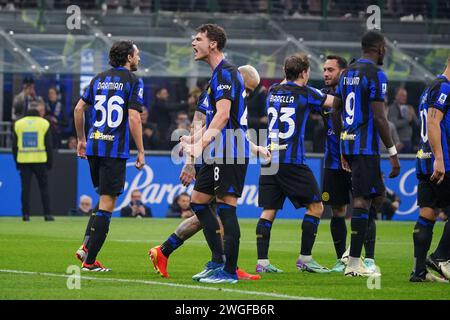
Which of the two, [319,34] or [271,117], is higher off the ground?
[319,34]

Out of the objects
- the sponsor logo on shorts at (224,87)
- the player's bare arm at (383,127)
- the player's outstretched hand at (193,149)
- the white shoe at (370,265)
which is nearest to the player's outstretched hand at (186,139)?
the player's outstretched hand at (193,149)

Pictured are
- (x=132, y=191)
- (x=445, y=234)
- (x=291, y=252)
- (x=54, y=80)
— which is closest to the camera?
(x=445, y=234)

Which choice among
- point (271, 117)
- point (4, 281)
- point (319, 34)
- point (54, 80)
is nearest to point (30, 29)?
point (54, 80)

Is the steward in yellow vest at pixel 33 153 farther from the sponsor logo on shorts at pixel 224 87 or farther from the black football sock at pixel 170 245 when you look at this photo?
the sponsor logo on shorts at pixel 224 87

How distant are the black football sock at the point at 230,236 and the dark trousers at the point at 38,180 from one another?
12097 mm

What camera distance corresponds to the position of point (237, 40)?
2856cm

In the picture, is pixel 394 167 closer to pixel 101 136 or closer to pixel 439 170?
pixel 439 170

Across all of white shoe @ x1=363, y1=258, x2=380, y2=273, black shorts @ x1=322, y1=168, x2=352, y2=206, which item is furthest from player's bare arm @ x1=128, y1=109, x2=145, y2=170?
white shoe @ x1=363, y1=258, x2=380, y2=273

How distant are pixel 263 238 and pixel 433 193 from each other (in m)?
2.31

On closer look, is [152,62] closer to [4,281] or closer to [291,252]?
[291,252]

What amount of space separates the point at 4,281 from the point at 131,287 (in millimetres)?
1213

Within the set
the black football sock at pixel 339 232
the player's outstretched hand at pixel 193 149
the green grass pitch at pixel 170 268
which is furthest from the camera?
the black football sock at pixel 339 232

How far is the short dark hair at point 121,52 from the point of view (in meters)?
12.4

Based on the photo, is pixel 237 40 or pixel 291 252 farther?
pixel 237 40
